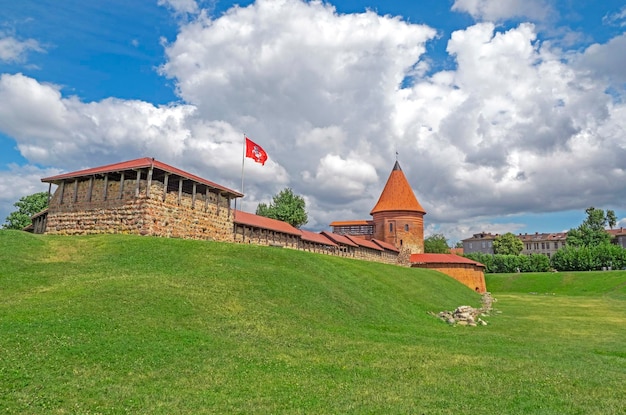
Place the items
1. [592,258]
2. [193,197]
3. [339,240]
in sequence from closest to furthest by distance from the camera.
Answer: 1. [193,197]
2. [339,240]
3. [592,258]

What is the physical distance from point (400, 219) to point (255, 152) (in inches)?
1541

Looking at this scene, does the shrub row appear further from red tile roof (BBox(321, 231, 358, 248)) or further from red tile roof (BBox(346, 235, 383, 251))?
red tile roof (BBox(321, 231, 358, 248))

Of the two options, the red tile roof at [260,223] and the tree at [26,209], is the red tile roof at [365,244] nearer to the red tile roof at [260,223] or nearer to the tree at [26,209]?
the red tile roof at [260,223]

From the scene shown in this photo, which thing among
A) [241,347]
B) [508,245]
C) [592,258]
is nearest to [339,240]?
[241,347]

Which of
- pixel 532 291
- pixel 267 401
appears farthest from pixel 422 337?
pixel 532 291

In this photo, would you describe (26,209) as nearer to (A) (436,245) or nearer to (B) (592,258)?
(A) (436,245)

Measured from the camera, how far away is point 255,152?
134 feet

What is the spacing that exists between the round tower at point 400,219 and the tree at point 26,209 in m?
50.9

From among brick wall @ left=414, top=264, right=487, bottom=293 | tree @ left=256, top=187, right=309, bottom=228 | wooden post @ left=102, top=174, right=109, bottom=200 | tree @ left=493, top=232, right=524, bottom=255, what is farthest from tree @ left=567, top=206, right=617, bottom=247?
wooden post @ left=102, top=174, right=109, bottom=200

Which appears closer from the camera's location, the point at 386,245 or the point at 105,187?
the point at 105,187

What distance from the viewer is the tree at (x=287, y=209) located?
71188 mm

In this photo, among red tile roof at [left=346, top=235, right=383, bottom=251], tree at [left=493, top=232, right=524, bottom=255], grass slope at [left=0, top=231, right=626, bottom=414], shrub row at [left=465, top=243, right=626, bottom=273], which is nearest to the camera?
grass slope at [left=0, top=231, right=626, bottom=414]

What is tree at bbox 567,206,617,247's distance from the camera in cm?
10824

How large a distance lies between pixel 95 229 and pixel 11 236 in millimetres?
6411
